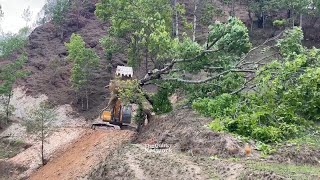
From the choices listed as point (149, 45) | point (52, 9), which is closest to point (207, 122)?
point (149, 45)

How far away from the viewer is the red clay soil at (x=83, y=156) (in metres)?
16.3

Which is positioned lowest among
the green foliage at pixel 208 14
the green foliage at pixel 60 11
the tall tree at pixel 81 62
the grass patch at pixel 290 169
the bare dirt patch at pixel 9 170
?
the bare dirt patch at pixel 9 170

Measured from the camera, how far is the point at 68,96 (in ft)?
107

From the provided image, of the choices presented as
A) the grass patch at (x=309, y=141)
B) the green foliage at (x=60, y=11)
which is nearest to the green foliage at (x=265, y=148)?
the grass patch at (x=309, y=141)

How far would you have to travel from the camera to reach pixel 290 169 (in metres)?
9.97

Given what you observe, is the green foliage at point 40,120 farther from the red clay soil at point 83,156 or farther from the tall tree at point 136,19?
the tall tree at point 136,19

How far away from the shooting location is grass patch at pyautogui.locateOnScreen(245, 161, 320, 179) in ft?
30.0

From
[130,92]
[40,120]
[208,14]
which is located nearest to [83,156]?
[130,92]

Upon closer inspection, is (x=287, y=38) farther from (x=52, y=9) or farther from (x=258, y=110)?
(x=52, y=9)

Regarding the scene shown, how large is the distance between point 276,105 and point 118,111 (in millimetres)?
6901

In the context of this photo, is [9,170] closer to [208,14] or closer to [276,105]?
[276,105]

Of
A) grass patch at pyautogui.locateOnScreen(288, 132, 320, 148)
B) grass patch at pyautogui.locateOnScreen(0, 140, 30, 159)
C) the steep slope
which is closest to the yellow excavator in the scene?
grass patch at pyautogui.locateOnScreen(288, 132, 320, 148)

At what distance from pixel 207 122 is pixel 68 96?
64.1 feet

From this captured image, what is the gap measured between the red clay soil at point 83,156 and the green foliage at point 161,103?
4.92ft
